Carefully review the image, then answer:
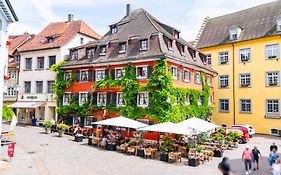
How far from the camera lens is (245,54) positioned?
3681cm

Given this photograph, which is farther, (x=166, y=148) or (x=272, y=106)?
(x=272, y=106)

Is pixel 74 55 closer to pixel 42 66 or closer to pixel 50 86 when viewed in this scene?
pixel 50 86

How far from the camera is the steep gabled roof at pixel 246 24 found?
36.1 metres

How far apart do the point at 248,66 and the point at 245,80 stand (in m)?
1.82

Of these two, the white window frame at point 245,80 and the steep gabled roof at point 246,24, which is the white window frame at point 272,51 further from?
the white window frame at point 245,80

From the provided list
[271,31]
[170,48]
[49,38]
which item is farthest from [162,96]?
[49,38]

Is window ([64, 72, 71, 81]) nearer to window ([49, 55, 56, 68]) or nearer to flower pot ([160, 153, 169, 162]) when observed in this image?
window ([49, 55, 56, 68])

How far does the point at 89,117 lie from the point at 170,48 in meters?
12.0

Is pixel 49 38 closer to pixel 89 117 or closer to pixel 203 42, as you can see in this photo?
pixel 89 117

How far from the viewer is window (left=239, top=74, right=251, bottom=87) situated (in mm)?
36281

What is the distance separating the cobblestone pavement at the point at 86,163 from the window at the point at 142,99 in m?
→ 6.91

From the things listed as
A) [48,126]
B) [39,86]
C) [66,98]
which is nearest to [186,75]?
[66,98]

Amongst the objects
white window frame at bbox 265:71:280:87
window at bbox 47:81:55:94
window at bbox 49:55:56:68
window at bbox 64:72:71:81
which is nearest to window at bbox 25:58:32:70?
window at bbox 49:55:56:68

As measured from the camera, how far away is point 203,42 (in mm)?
42156
